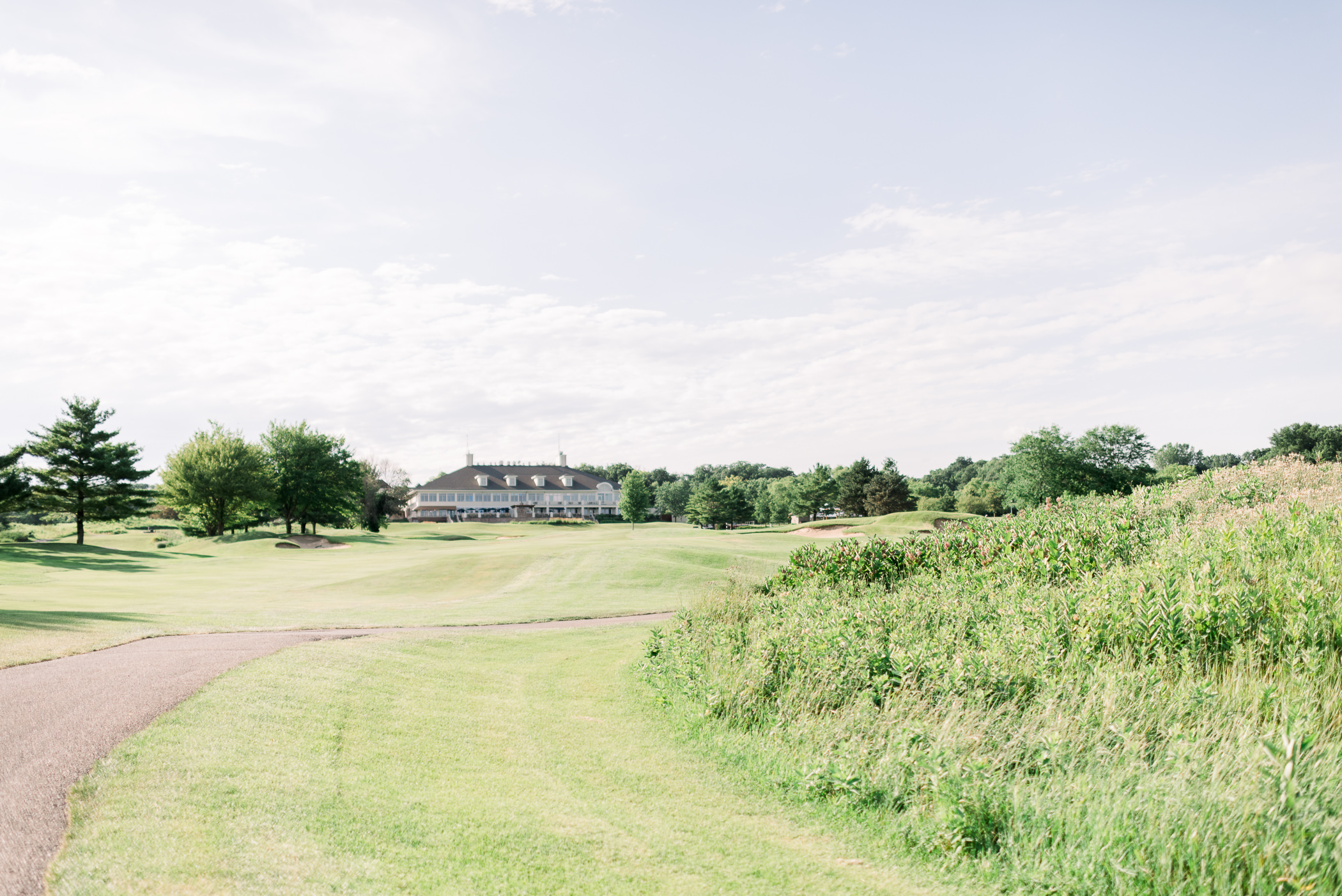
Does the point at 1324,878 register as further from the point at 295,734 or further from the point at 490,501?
the point at 490,501

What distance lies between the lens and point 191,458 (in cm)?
5356

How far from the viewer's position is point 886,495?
79.8 m

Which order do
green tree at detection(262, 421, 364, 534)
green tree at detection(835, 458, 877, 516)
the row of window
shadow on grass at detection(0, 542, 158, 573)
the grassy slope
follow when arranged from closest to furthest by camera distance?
the grassy slope
shadow on grass at detection(0, 542, 158, 573)
green tree at detection(262, 421, 364, 534)
green tree at detection(835, 458, 877, 516)
the row of window

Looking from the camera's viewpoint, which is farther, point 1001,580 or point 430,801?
point 1001,580

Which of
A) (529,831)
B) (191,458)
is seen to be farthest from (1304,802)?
(191,458)

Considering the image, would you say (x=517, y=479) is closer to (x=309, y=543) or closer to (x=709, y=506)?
(x=709, y=506)

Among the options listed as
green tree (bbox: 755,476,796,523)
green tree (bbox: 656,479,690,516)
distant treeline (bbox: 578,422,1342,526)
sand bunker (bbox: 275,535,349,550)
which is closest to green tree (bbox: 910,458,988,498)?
distant treeline (bbox: 578,422,1342,526)

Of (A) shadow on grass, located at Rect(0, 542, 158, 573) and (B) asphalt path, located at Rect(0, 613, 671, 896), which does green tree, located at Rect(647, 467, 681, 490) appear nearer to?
(A) shadow on grass, located at Rect(0, 542, 158, 573)

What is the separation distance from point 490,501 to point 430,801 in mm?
98005

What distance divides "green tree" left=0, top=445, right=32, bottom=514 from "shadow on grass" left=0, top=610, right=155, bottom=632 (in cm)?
3291

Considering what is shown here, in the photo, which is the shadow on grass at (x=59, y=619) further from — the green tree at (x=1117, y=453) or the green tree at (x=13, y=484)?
the green tree at (x=1117, y=453)

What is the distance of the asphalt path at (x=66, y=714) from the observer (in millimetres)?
4844

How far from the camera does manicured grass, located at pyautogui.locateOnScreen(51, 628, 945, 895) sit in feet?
15.4

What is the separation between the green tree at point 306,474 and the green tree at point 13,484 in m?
15.5
